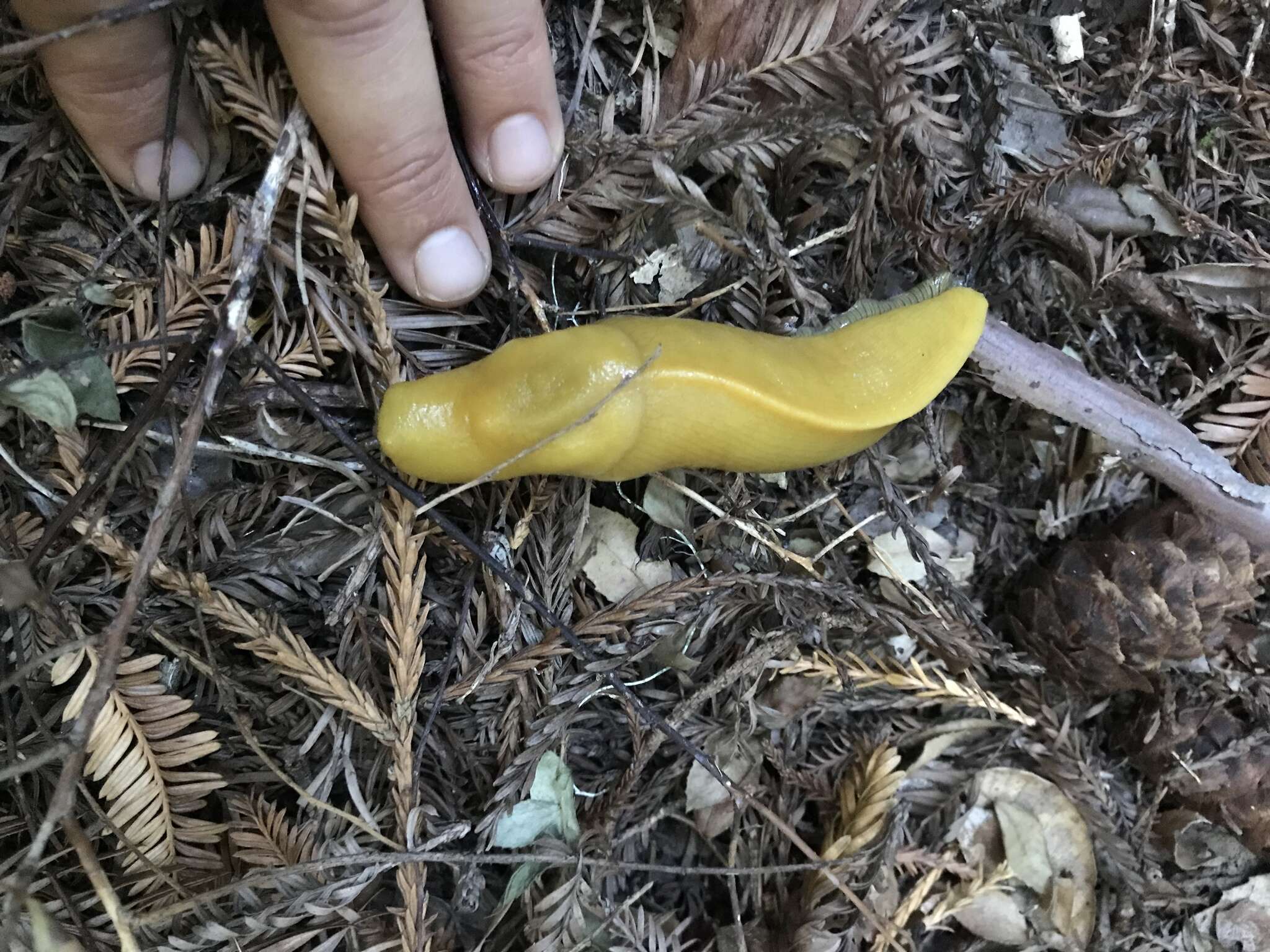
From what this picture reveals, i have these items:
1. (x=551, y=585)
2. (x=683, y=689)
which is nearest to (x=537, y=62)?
(x=551, y=585)

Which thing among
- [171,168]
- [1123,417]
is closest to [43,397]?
[171,168]

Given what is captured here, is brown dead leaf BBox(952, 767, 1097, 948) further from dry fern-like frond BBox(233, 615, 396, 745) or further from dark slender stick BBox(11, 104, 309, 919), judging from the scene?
dark slender stick BBox(11, 104, 309, 919)

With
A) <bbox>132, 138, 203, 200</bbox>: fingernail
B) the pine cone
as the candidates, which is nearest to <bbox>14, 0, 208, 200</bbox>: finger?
<bbox>132, 138, 203, 200</bbox>: fingernail

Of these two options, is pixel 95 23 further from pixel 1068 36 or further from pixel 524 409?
pixel 1068 36

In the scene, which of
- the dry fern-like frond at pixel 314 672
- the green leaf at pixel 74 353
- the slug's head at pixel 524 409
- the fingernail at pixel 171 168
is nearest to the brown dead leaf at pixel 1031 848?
the slug's head at pixel 524 409

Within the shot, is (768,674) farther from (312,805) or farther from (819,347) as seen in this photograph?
(312,805)

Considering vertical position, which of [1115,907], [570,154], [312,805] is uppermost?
[570,154]
